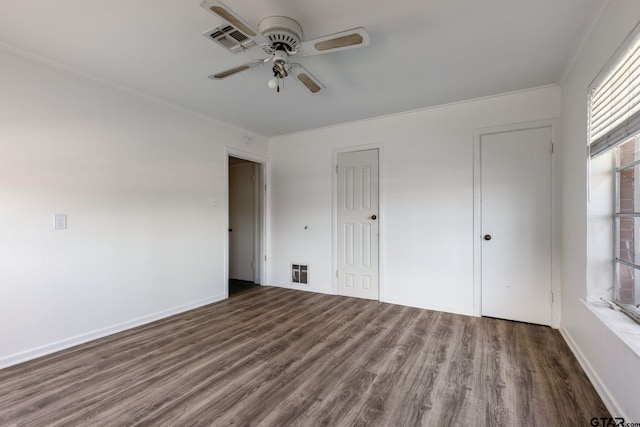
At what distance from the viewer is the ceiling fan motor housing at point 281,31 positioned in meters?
1.85

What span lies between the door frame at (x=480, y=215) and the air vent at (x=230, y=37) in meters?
2.64

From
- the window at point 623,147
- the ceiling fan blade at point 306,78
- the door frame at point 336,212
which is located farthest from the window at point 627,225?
the door frame at point 336,212

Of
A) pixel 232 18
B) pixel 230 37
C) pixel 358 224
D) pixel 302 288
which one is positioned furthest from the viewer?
pixel 302 288

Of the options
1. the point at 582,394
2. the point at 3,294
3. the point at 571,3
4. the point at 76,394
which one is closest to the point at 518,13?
the point at 571,3

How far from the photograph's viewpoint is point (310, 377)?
81.4 inches

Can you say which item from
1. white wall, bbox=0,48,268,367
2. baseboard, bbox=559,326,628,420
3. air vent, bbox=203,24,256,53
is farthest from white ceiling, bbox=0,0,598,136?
baseboard, bbox=559,326,628,420

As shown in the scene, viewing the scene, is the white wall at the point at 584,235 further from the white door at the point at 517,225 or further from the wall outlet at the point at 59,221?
the wall outlet at the point at 59,221

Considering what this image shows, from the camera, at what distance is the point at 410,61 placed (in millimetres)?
2422

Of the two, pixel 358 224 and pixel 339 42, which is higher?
pixel 339 42

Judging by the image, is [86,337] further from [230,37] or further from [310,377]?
[230,37]

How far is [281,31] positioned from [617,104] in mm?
2108

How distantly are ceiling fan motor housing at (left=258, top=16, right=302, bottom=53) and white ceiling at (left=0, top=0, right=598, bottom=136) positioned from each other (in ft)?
0.15

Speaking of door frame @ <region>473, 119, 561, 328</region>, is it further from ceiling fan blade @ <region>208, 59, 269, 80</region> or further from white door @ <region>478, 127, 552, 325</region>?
ceiling fan blade @ <region>208, 59, 269, 80</region>

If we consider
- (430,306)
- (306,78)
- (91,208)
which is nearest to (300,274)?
(430,306)
